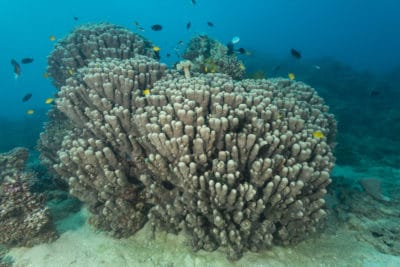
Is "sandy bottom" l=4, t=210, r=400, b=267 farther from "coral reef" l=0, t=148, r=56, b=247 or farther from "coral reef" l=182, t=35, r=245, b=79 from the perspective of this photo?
"coral reef" l=182, t=35, r=245, b=79

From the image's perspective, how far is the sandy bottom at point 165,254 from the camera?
472 centimetres

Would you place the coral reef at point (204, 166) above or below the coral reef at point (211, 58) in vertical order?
below

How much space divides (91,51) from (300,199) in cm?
723

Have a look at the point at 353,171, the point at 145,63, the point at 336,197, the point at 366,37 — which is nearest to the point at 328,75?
the point at 353,171

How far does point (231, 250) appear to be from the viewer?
4605 millimetres

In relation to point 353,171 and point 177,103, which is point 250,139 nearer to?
point 177,103

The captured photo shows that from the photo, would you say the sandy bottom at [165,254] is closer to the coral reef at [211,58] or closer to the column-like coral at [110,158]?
the column-like coral at [110,158]

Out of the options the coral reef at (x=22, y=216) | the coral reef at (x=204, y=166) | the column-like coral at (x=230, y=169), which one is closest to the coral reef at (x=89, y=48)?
the coral reef at (x=204, y=166)

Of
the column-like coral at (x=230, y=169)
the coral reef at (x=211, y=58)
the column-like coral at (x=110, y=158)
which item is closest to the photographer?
the column-like coral at (x=230, y=169)

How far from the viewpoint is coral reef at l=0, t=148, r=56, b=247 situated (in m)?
5.03

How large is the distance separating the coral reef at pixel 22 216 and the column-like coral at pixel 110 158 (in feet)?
2.07

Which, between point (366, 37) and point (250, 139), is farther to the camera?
point (366, 37)

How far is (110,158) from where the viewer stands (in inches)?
195

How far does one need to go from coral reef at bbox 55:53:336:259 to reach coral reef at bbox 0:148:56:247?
682 millimetres
